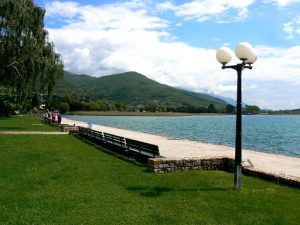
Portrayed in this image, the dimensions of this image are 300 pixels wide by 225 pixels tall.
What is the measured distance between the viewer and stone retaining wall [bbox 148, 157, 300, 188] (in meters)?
11.9

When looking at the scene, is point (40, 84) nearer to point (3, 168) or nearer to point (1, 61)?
point (1, 61)

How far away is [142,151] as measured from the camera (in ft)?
52.4

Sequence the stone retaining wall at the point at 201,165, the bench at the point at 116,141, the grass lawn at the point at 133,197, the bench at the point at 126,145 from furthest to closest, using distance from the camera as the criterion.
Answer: the bench at the point at 116,141
the bench at the point at 126,145
the stone retaining wall at the point at 201,165
the grass lawn at the point at 133,197

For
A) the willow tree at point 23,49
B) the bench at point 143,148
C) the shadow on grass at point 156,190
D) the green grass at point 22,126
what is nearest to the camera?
the shadow on grass at point 156,190

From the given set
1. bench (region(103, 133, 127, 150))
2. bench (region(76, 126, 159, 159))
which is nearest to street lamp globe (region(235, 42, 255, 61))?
bench (region(76, 126, 159, 159))

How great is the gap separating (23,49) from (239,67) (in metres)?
23.5

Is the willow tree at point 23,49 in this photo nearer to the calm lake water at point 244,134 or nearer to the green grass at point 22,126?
the green grass at point 22,126

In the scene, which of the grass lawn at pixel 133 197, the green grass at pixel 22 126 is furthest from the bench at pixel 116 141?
the green grass at pixel 22 126

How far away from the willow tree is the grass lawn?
18.1 meters

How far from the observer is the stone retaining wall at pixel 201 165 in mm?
11891

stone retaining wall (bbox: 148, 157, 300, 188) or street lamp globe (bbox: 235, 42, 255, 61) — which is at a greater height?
street lamp globe (bbox: 235, 42, 255, 61)

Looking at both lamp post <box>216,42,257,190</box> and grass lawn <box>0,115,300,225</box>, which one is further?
lamp post <box>216,42,257,190</box>

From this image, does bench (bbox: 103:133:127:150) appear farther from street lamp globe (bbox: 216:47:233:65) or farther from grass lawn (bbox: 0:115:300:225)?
street lamp globe (bbox: 216:47:233:65)

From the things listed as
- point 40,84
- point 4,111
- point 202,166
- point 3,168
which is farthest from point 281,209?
point 4,111
